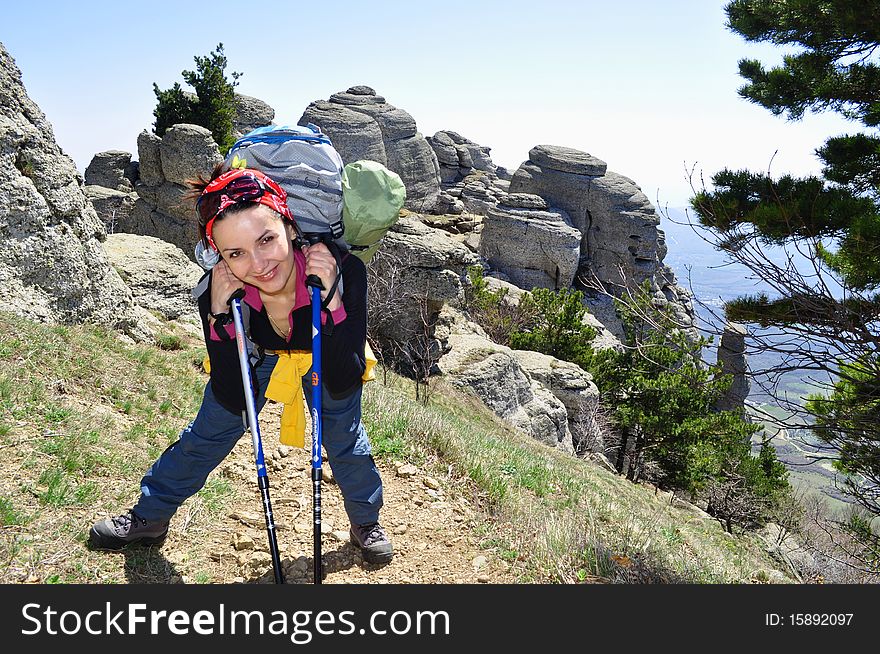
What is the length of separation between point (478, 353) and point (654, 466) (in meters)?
10.4

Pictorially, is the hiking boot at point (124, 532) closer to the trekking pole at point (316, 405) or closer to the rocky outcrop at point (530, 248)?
the trekking pole at point (316, 405)

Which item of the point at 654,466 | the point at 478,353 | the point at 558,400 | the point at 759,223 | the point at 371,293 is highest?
the point at 759,223

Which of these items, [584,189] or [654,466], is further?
[584,189]

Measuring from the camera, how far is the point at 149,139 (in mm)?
20422

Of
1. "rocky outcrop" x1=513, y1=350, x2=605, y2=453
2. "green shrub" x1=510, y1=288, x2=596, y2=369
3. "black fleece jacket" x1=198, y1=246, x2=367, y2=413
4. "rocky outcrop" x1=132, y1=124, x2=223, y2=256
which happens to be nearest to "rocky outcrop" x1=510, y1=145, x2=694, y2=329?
"green shrub" x1=510, y1=288, x2=596, y2=369

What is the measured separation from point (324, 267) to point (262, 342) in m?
0.51

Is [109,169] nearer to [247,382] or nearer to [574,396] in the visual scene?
[574,396]

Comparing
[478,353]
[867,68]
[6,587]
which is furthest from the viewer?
[478,353]

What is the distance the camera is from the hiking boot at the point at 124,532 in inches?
128

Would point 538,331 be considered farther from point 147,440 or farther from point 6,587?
point 6,587

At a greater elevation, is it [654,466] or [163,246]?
[163,246]

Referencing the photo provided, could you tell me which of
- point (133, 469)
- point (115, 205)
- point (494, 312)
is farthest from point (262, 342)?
point (494, 312)

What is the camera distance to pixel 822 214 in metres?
5.65

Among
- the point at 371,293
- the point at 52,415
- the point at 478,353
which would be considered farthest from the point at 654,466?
the point at 52,415
